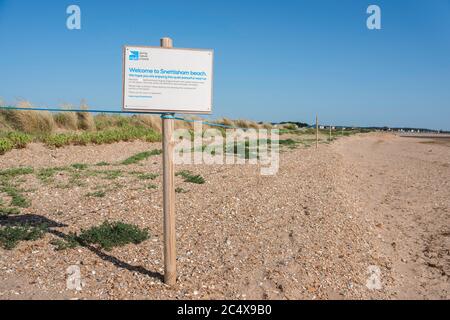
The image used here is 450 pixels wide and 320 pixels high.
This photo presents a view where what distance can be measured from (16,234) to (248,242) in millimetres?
2821

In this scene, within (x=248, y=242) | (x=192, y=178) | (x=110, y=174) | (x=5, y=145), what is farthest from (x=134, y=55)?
(x=5, y=145)

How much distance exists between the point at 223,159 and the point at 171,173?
984cm

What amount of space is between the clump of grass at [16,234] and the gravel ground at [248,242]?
10 centimetres

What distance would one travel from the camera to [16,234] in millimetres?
4938

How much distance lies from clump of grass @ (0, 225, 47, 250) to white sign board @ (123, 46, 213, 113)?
2.30m

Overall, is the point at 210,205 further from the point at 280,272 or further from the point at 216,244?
the point at 280,272

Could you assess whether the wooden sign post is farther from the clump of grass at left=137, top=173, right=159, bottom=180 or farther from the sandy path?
the clump of grass at left=137, top=173, right=159, bottom=180

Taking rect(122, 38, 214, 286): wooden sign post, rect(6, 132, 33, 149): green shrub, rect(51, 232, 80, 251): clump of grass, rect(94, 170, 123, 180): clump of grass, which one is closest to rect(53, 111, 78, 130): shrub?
rect(6, 132, 33, 149): green shrub

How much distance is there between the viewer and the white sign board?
3.72m

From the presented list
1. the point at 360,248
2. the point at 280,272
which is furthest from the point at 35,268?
the point at 360,248

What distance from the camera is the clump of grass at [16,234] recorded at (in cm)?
473

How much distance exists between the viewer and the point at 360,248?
5.25 metres

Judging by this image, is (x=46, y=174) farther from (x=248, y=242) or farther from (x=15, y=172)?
(x=248, y=242)
